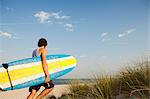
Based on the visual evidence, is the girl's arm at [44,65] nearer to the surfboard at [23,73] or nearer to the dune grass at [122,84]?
the surfboard at [23,73]

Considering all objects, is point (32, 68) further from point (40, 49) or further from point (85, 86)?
point (85, 86)

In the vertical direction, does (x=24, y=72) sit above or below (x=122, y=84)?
above

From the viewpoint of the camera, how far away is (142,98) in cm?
319

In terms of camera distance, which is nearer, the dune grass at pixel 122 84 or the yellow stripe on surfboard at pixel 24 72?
the dune grass at pixel 122 84

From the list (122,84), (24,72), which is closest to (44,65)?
(24,72)

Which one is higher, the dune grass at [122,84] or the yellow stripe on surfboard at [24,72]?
the yellow stripe on surfboard at [24,72]

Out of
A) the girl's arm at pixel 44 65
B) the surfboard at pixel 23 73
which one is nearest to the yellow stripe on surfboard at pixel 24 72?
the surfboard at pixel 23 73

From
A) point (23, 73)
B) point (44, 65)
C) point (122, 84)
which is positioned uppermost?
point (44, 65)

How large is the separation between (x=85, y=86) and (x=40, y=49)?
1.08 metres

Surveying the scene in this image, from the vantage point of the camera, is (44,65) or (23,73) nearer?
(44,65)

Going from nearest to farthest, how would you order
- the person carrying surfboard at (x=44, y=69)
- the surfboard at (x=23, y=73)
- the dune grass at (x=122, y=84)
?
1. the dune grass at (x=122, y=84)
2. the person carrying surfboard at (x=44, y=69)
3. the surfboard at (x=23, y=73)

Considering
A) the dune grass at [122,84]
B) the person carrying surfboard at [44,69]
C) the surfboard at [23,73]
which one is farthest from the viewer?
the surfboard at [23,73]

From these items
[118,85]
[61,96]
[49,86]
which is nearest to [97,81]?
[118,85]

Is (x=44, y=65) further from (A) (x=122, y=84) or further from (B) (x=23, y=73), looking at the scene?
(A) (x=122, y=84)
